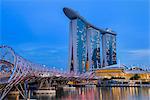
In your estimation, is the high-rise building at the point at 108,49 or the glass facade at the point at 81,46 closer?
the glass facade at the point at 81,46

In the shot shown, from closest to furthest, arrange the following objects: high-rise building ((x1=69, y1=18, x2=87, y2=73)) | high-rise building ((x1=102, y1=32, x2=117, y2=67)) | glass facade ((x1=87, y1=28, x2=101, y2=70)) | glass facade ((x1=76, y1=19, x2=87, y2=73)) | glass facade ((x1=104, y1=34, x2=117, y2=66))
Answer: high-rise building ((x1=69, y1=18, x2=87, y2=73)), glass facade ((x1=76, y1=19, x2=87, y2=73)), glass facade ((x1=87, y1=28, x2=101, y2=70)), high-rise building ((x1=102, y1=32, x2=117, y2=67)), glass facade ((x1=104, y1=34, x2=117, y2=66))

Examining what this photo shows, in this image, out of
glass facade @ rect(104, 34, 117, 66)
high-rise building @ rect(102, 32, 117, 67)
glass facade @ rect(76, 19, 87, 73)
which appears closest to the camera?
glass facade @ rect(76, 19, 87, 73)

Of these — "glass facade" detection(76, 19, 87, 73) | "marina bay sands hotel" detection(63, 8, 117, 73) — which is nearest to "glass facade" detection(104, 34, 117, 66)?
"marina bay sands hotel" detection(63, 8, 117, 73)

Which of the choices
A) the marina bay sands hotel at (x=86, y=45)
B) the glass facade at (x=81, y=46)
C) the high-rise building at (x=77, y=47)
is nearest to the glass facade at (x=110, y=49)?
the marina bay sands hotel at (x=86, y=45)

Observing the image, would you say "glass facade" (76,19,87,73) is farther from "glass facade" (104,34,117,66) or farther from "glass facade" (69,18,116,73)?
"glass facade" (104,34,117,66)

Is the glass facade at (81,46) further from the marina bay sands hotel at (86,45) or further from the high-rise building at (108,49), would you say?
the high-rise building at (108,49)

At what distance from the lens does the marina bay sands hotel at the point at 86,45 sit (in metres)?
87.6

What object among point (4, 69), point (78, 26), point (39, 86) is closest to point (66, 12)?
point (78, 26)

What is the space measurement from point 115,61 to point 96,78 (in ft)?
132

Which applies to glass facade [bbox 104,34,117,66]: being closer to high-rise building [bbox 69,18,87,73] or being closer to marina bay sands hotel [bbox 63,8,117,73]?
marina bay sands hotel [bbox 63,8,117,73]

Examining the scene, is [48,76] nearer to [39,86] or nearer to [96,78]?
[39,86]

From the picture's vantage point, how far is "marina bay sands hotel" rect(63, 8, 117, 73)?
287 feet

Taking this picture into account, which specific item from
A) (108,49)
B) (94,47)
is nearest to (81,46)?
(94,47)

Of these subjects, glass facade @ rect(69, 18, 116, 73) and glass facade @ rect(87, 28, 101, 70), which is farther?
glass facade @ rect(87, 28, 101, 70)
